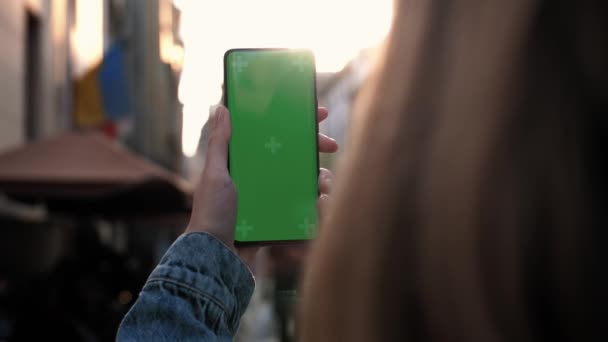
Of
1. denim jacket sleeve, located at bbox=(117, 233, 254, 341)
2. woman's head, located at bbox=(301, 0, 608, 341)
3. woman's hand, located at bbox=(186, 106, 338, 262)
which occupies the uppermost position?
woman's head, located at bbox=(301, 0, 608, 341)

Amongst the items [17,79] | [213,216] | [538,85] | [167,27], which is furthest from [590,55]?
[167,27]

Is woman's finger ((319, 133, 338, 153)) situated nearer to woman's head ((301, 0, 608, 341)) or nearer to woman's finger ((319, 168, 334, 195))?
woman's finger ((319, 168, 334, 195))

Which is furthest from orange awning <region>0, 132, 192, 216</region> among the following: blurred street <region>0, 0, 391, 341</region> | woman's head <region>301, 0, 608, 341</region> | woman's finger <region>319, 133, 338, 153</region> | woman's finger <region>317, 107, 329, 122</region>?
woman's head <region>301, 0, 608, 341</region>

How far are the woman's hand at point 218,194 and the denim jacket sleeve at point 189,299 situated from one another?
78mm

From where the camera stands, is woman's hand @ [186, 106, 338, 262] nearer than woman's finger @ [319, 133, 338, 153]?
Yes

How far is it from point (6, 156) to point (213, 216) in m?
7.50

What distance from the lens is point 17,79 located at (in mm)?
13195

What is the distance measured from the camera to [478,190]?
2.87 feet

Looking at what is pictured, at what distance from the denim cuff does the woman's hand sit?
0.05 metres

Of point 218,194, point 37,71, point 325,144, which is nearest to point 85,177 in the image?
point 325,144

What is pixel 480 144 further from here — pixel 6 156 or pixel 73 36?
pixel 73 36

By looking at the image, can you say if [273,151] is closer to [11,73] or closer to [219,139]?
[219,139]

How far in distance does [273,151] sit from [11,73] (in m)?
11.6

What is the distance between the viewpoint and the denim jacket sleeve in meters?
1.23
